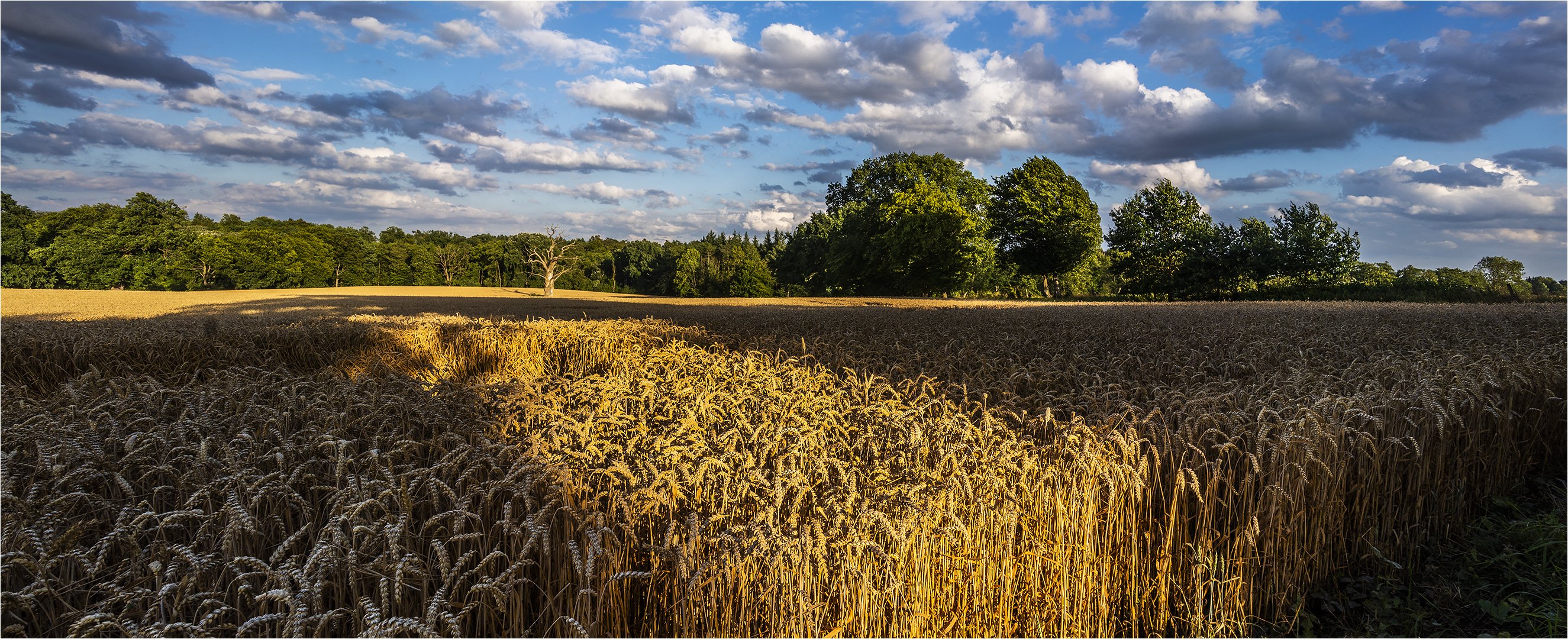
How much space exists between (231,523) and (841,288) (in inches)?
1787

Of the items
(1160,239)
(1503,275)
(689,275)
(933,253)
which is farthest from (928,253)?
(689,275)

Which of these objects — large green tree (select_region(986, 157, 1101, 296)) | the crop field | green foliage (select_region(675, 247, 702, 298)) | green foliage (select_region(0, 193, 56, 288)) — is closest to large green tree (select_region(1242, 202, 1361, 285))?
large green tree (select_region(986, 157, 1101, 296))

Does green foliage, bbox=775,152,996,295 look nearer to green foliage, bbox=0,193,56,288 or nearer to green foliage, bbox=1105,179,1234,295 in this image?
green foliage, bbox=1105,179,1234,295

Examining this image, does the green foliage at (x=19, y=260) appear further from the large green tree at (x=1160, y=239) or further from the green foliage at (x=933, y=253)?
the large green tree at (x=1160, y=239)

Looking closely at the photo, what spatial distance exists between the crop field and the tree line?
28000mm

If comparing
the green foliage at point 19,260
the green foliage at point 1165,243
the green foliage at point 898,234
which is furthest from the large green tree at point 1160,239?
the green foliage at point 19,260

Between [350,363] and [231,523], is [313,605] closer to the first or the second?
[231,523]

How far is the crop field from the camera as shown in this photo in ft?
6.31

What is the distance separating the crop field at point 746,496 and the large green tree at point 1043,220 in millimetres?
36669

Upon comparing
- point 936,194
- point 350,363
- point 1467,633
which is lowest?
point 1467,633

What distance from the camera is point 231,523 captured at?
6.28 feet

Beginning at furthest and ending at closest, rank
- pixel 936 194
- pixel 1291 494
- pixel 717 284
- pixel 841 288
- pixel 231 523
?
1. pixel 717 284
2. pixel 841 288
3. pixel 936 194
4. pixel 1291 494
5. pixel 231 523

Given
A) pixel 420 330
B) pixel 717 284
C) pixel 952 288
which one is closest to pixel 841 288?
pixel 952 288

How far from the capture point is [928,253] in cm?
3697
